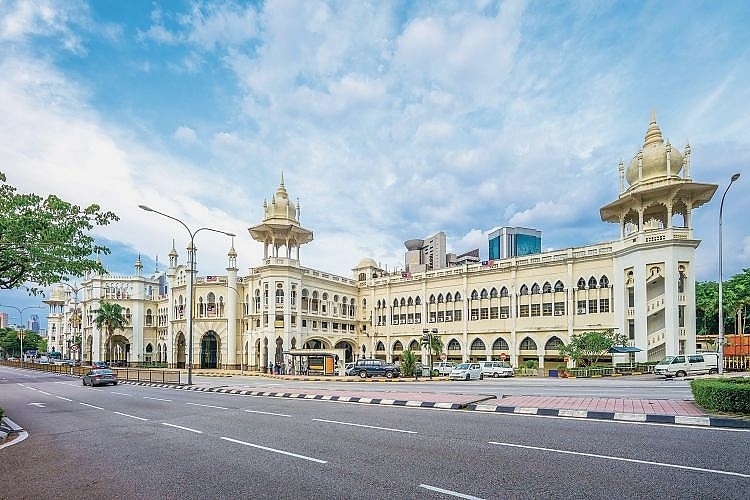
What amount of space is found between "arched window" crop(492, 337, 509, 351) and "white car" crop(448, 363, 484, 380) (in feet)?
Result: 43.3

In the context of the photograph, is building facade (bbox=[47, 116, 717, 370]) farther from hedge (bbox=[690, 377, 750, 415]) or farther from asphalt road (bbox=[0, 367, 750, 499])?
asphalt road (bbox=[0, 367, 750, 499])

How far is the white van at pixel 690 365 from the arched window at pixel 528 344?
15.4 metres

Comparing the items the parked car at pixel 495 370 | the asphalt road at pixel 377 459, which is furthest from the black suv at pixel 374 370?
the asphalt road at pixel 377 459

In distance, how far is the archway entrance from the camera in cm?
6025

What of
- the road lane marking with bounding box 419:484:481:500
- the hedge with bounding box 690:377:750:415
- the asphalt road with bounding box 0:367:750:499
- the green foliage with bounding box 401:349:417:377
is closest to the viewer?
the road lane marking with bounding box 419:484:481:500

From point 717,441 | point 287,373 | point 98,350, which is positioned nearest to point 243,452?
point 717,441

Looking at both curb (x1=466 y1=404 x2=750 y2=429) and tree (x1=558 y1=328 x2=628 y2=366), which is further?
tree (x1=558 y1=328 x2=628 y2=366)

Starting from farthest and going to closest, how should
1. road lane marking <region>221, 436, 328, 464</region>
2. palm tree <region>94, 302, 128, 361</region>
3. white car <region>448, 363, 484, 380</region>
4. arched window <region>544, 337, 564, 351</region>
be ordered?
palm tree <region>94, 302, 128, 361</region> < arched window <region>544, 337, 564, 351</region> < white car <region>448, 363, 484, 380</region> < road lane marking <region>221, 436, 328, 464</region>

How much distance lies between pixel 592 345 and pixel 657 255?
841 cm

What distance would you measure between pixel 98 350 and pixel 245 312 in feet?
111

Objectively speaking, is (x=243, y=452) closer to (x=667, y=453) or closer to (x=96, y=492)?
(x=96, y=492)

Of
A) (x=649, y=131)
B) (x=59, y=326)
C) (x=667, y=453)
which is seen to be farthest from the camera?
(x=59, y=326)

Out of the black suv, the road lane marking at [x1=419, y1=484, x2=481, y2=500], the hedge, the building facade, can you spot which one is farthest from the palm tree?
the road lane marking at [x1=419, y1=484, x2=481, y2=500]

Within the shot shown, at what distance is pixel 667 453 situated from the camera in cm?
852
